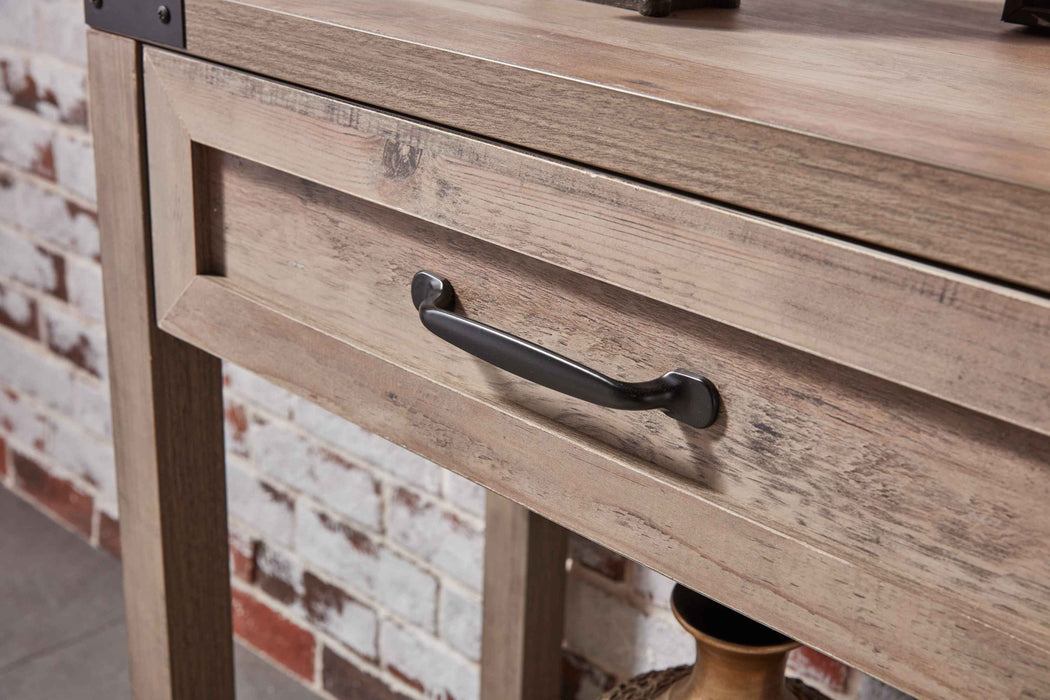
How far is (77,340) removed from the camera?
4.72 ft

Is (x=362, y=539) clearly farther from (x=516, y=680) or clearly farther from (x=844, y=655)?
(x=844, y=655)

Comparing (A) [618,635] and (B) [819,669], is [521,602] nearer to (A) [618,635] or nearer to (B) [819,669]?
(A) [618,635]

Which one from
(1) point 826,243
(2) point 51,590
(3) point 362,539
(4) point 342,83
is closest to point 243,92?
(4) point 342,83

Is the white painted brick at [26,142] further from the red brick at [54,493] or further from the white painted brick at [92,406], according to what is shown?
the red brick at [54,493]

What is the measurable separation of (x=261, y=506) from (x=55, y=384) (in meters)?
0.41

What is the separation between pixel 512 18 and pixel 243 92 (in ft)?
0.47

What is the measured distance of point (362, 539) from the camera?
1233mm

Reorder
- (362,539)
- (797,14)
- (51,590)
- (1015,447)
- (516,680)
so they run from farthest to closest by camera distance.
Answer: (51,590) → (362,539) → (516,680) → (797,14) → (1015,447)

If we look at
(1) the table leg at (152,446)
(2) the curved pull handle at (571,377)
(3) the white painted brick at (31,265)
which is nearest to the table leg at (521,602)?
(1) the table leg at (152,446)

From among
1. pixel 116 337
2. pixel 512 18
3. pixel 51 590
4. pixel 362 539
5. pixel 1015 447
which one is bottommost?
pixel 51 590

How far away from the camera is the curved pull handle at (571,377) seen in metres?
0.42

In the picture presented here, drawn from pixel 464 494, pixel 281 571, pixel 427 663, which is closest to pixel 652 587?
pixel 464 494

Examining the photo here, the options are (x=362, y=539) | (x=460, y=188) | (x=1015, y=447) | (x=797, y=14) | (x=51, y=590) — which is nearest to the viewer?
(x=1015, y=447)

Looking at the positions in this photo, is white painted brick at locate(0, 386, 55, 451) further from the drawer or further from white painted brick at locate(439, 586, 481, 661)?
the drawer
